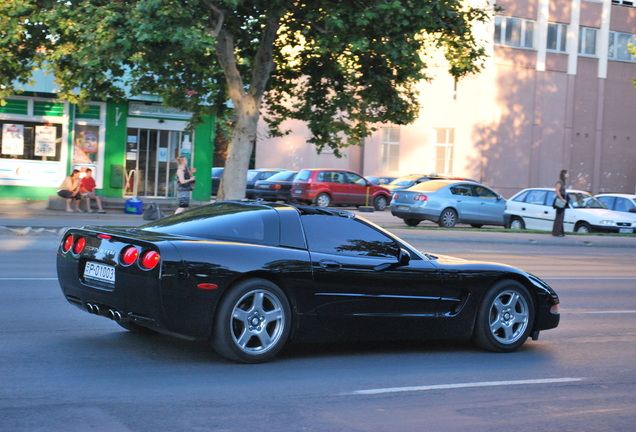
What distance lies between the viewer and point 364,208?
35.2 meters

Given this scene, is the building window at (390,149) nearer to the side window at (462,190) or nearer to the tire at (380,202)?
the tire at (380,202)

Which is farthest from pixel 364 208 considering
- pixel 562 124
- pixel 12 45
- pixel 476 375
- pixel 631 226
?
pixel 476 375

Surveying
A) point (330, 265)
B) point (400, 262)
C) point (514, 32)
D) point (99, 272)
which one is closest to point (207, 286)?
point (99, 272)

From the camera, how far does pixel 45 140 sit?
29.5 m

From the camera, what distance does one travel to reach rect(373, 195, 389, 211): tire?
126ft

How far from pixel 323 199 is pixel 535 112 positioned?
19859 mm

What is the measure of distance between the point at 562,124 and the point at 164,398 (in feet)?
162

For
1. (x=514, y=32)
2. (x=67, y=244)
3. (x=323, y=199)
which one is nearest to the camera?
(x=67, y=244)

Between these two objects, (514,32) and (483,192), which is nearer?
(483,192)

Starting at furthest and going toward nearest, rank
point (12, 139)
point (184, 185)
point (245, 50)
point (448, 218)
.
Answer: point (12, 139), point (448, 218), point (245, 50), point (184, 185)

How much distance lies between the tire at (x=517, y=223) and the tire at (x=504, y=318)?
69.2ft

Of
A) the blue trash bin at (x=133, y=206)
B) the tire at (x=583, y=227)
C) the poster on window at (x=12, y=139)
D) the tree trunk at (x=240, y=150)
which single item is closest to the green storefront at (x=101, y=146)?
the poster on window at (x=12, y=139)

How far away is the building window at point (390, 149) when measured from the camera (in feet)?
172

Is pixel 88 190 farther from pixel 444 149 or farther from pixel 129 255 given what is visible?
pixel 444 149
